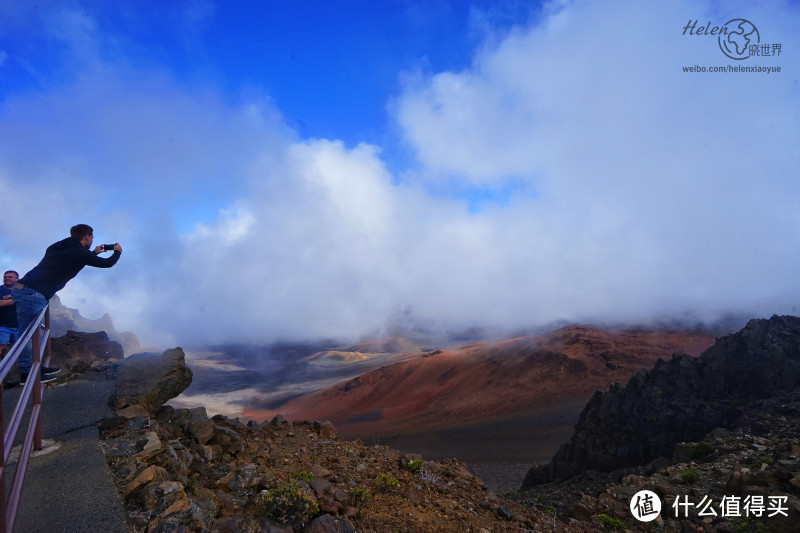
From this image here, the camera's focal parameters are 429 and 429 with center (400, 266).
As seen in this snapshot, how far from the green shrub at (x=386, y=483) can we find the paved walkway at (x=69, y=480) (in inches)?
133

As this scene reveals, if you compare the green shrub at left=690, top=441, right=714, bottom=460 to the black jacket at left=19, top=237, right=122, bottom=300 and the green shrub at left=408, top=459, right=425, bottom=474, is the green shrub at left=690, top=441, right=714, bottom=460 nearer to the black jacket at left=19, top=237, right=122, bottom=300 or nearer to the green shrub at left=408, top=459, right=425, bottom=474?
the green shrub at left=408, top=459, right=425, bottom=474

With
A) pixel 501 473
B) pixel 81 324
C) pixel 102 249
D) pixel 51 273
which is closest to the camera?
pixel 51 273

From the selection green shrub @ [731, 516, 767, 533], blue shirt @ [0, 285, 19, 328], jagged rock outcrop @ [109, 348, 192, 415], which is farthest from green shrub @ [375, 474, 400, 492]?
green shrub @ [731, 516, 767, 533]

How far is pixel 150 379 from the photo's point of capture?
7480 millimetres

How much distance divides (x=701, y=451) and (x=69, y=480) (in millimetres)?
12878

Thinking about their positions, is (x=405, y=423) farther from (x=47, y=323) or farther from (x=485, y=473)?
(x=47, y=323)

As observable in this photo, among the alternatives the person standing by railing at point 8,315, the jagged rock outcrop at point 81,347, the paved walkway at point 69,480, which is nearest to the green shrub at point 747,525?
the paved walkway at point 69,480

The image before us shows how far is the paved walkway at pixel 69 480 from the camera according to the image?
332 centimetres

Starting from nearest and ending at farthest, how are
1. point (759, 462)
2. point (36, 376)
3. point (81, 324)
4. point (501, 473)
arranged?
point (36, 376) < point (759, 462) < point (501, 473) < point (81, 324)

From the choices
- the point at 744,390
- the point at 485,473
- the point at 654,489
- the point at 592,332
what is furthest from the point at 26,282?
the point at 592,332

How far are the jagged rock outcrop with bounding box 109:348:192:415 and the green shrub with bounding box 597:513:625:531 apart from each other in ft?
26.1

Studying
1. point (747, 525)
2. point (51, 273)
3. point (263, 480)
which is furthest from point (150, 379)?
point (747, 525)

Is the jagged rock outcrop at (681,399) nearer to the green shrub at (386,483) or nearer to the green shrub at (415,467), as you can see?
the green shrub at (415,467)

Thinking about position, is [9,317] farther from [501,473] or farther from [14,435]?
[501,473]
